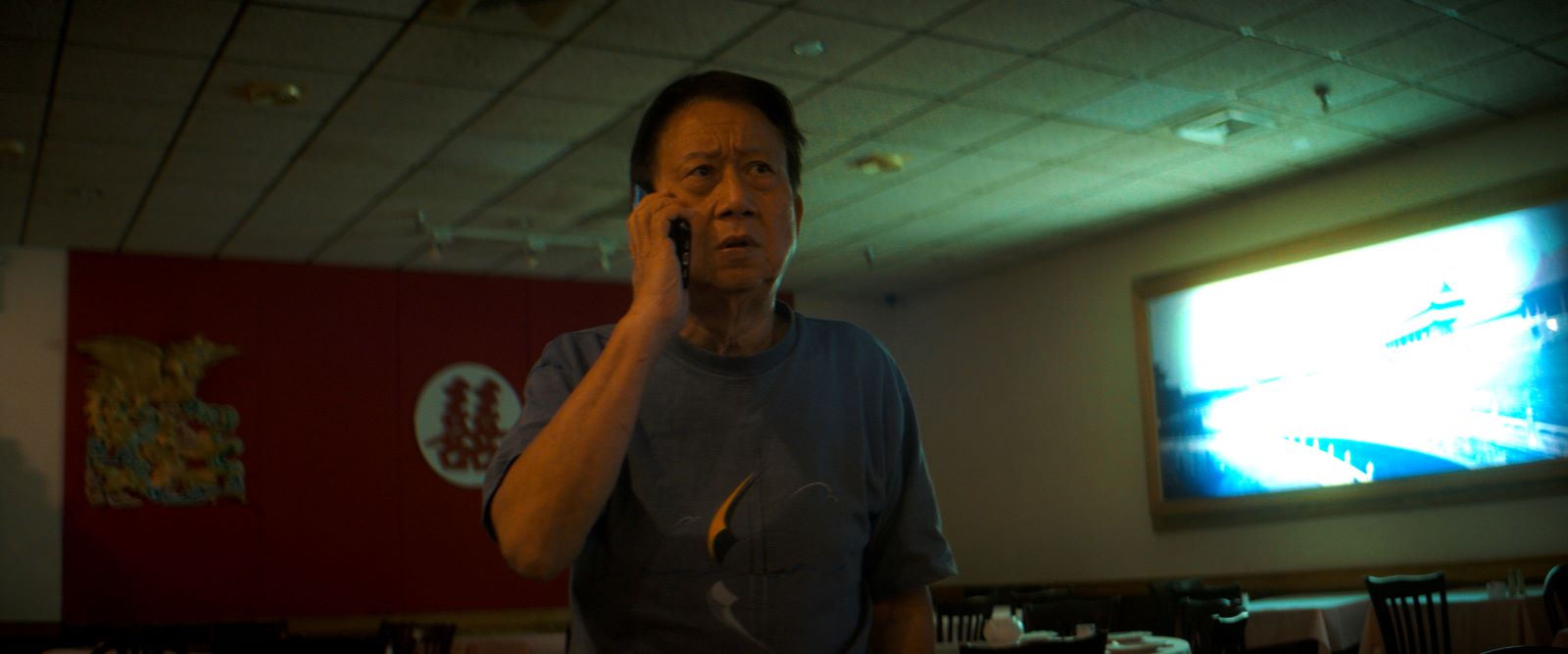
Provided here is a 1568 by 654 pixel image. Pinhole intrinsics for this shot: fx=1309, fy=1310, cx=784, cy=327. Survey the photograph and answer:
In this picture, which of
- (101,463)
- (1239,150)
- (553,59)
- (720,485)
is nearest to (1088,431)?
(1239,150)

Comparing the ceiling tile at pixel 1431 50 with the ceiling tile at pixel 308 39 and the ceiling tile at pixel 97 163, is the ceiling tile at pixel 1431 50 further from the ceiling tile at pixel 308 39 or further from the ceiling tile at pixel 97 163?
the ceiling tile at pixel 97 163

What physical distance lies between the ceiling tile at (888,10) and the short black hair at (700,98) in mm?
3830

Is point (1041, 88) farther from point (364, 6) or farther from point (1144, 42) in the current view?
point (364, 6)

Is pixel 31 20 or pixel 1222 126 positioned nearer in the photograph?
pixel 31 20

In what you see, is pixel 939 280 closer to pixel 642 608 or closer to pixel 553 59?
pixel 553 59

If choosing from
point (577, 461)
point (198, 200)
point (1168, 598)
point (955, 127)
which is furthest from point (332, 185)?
point (577, 461)

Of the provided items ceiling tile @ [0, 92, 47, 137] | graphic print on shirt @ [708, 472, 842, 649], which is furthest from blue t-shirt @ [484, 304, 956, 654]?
ceiling tile @ [0, 92, 47, 137]

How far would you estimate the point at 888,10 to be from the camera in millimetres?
4961

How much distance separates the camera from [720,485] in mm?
992

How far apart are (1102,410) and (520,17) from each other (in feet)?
18.5

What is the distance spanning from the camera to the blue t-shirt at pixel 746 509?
0.96 metres

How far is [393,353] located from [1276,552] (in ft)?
19.4

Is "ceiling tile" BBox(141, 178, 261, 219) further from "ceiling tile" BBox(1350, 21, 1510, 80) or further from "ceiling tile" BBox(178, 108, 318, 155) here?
"ceiling tile" BBox(1350, 21, 1510, 80)

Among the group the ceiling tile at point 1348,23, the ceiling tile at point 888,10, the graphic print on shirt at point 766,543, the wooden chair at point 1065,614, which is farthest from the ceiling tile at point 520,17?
the graphic print on shirt at point 766,543
